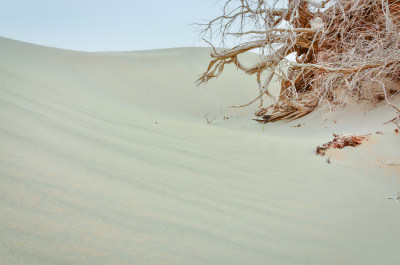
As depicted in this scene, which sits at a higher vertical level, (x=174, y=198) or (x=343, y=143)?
(x=343, y=143)

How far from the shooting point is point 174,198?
112cm

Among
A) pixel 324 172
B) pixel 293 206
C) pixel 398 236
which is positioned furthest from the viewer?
pixel 324 172

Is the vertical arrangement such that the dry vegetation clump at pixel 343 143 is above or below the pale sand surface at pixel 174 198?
above

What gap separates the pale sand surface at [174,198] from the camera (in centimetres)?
74

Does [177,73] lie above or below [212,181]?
above

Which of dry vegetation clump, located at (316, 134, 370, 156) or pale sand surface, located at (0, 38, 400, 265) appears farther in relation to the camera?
dry vegetation clump, located at (316, 134, 370, 156)

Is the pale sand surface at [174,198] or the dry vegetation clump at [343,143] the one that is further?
the dry vegetation clump at [343,143]

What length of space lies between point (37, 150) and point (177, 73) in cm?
1070

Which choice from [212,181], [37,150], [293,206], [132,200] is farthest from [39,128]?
[293,206]

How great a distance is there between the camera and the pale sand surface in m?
0.74

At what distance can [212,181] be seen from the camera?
1442mm

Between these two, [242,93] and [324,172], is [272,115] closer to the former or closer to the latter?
[324,172]

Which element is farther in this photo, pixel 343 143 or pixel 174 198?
pixel 343 143

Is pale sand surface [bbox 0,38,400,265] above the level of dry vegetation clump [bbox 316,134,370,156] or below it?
below
